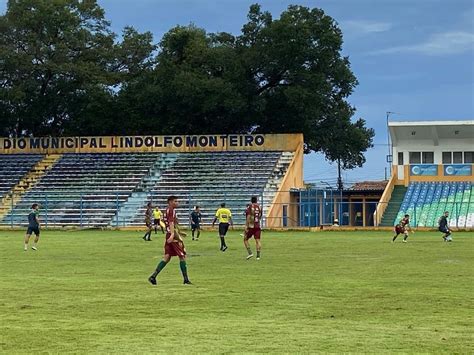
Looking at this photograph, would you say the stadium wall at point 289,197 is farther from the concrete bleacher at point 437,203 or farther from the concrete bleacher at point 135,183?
the concrete bleacher at point 437,203

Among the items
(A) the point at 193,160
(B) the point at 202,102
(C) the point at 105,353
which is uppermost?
(B) the point at 202,102

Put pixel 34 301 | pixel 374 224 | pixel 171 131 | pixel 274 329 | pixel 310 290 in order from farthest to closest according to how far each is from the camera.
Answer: pixel 171 131 < pixel 374 224 < pixel 310 290 < pixel 34 301 < pixel 274 329

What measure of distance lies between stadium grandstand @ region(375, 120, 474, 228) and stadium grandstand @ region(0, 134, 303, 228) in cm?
681

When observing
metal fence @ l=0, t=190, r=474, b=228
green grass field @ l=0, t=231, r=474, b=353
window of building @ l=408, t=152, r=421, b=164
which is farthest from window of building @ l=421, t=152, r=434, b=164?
green grass field @ l=0, t=231, r=474, b=353

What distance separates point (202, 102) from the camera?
65625mm

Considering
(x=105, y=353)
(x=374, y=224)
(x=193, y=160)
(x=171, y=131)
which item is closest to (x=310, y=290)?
(x=105, y=353)

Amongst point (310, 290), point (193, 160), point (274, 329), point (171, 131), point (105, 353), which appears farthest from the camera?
point (171, 131)

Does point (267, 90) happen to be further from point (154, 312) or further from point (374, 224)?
point (154, 312)

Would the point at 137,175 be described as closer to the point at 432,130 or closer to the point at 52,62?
the point at 52,62

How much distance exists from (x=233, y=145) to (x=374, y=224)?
1288 cm

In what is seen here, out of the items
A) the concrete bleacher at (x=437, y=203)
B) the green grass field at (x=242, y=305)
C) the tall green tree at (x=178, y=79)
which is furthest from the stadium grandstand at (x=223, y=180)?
the green grass field at (x=242, y=305)

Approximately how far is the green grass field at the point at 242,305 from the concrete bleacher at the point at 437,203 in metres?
28.4

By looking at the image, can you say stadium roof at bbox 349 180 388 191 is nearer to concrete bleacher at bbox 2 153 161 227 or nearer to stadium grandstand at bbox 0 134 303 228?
stadium grandstand at bbox 0 134 303 228

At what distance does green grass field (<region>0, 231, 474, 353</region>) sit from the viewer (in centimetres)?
1216
